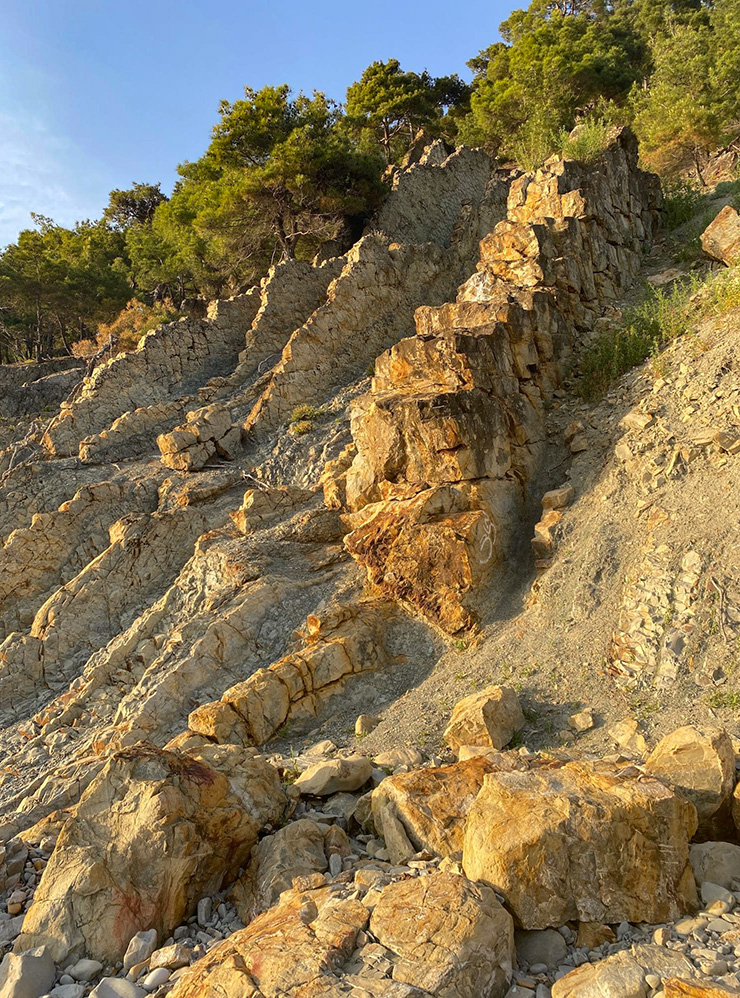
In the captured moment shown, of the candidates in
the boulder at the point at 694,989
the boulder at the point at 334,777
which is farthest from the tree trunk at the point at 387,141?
the boulder at the point at 694,989

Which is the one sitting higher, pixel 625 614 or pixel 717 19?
pixel 717 19

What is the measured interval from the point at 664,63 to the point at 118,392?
23.4 metres

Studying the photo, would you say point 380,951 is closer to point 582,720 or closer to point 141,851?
point 141,851

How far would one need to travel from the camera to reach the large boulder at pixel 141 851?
4477 mm

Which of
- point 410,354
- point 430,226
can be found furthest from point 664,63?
point 410,354

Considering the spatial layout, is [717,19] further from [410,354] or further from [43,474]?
[43,474]

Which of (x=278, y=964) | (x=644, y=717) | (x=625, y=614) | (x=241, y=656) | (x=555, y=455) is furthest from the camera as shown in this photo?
(x=555, y=455)

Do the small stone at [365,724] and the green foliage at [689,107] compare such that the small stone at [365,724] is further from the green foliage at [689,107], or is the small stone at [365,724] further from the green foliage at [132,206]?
the green foliage at [132,206]

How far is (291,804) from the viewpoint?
5922mm

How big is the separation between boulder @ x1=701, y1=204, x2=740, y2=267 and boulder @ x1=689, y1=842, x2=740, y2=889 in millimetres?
11424

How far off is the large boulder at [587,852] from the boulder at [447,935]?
0.25m

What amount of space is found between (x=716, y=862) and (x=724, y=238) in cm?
1266

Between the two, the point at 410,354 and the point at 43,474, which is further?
the point at 43,474

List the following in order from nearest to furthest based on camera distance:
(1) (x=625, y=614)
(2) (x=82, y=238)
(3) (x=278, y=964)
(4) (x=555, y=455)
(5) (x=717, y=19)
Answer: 1. (3) (x=278, y=964)
2. (1) (x=625, y=614)
3. (4) (x=555, y=455)
4. (5) (x=717, y=19)
5. (2) (x=82, y=238)
